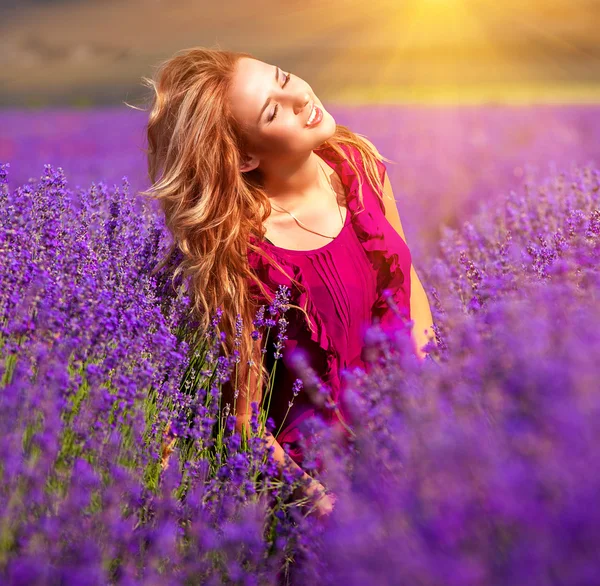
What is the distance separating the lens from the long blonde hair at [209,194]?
2.25m

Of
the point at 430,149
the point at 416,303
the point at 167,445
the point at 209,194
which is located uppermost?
the point at 430,149

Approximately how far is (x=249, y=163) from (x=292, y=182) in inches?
6.1

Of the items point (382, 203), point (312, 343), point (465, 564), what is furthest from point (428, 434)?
point (382, 203)

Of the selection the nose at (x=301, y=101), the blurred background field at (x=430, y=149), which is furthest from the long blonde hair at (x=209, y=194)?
the blurred background field at (x=430, y=149)

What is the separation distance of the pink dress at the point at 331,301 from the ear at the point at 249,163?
8.9 inches

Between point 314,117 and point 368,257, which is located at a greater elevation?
point 314,117

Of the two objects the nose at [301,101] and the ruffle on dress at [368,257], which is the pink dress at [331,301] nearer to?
the ruffle on dress at [368,257]

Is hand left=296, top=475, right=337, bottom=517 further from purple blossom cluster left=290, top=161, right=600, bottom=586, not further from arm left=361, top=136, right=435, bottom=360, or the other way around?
arm left=361, top=136, right=435, bottom=360

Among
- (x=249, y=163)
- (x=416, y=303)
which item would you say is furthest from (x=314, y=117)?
(x=416, y=303)

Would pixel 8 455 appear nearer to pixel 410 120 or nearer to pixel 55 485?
pixel 55 485

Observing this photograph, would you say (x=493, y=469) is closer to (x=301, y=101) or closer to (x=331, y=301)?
(x=331, y=301)

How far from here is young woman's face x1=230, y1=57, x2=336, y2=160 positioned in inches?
88.5

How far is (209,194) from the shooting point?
2.28 meters

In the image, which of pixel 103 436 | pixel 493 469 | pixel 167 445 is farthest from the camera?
pixel 167 445
